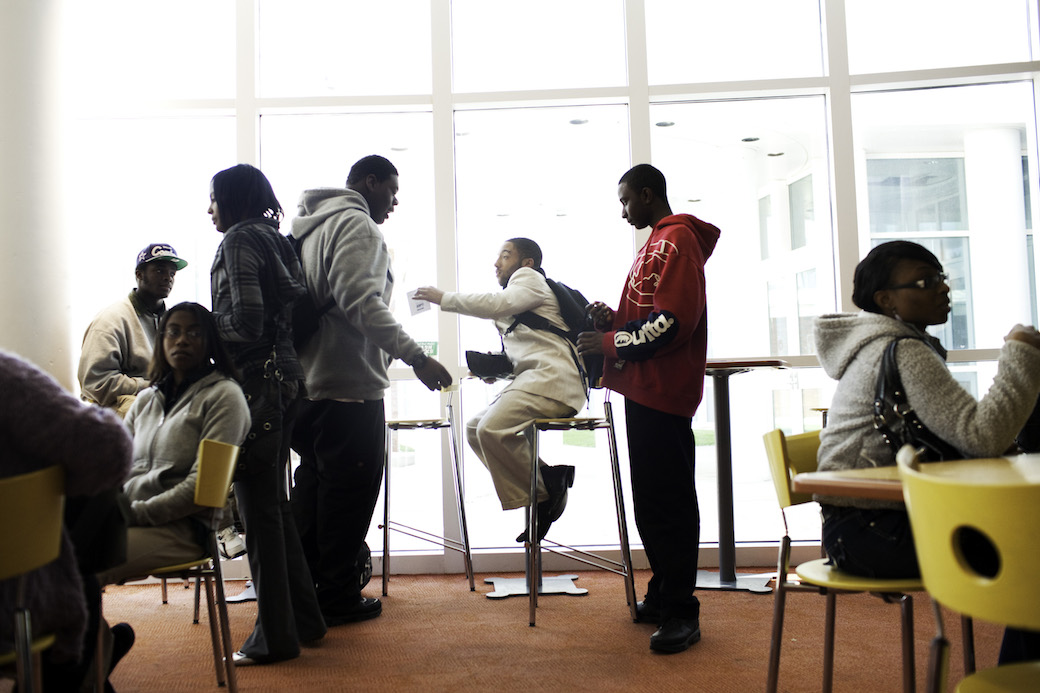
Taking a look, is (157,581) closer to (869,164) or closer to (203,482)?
(203,482)

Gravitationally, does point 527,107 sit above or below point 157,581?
above

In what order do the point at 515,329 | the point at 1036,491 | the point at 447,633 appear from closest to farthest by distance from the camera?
the point at 1036,491, the point at 447,633, the point at 515,329

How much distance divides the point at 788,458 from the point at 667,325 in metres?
0.79

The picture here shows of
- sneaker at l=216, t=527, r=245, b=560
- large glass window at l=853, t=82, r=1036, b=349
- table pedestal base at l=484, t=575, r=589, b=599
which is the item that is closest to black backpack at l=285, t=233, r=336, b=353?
sneaker at l=216, t=527, r=245, b=560

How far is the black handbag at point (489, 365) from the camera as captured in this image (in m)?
3.83

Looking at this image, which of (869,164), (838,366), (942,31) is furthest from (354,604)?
(942,31)

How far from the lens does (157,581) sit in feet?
15.1

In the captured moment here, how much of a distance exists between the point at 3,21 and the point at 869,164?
13.4ft

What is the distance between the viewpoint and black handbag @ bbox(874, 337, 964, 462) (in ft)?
6.36

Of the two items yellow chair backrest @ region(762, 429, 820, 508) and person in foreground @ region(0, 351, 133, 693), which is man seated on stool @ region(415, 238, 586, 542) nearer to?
yellow chair backrest @ region(762, 429, 820, 508)

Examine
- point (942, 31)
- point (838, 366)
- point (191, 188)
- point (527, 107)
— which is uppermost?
point (942, 31)

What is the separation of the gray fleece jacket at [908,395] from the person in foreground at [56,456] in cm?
151

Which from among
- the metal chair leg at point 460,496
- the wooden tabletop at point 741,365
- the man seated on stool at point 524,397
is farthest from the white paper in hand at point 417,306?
the wooden tabletop at point 741,365

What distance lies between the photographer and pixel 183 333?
264 cm
